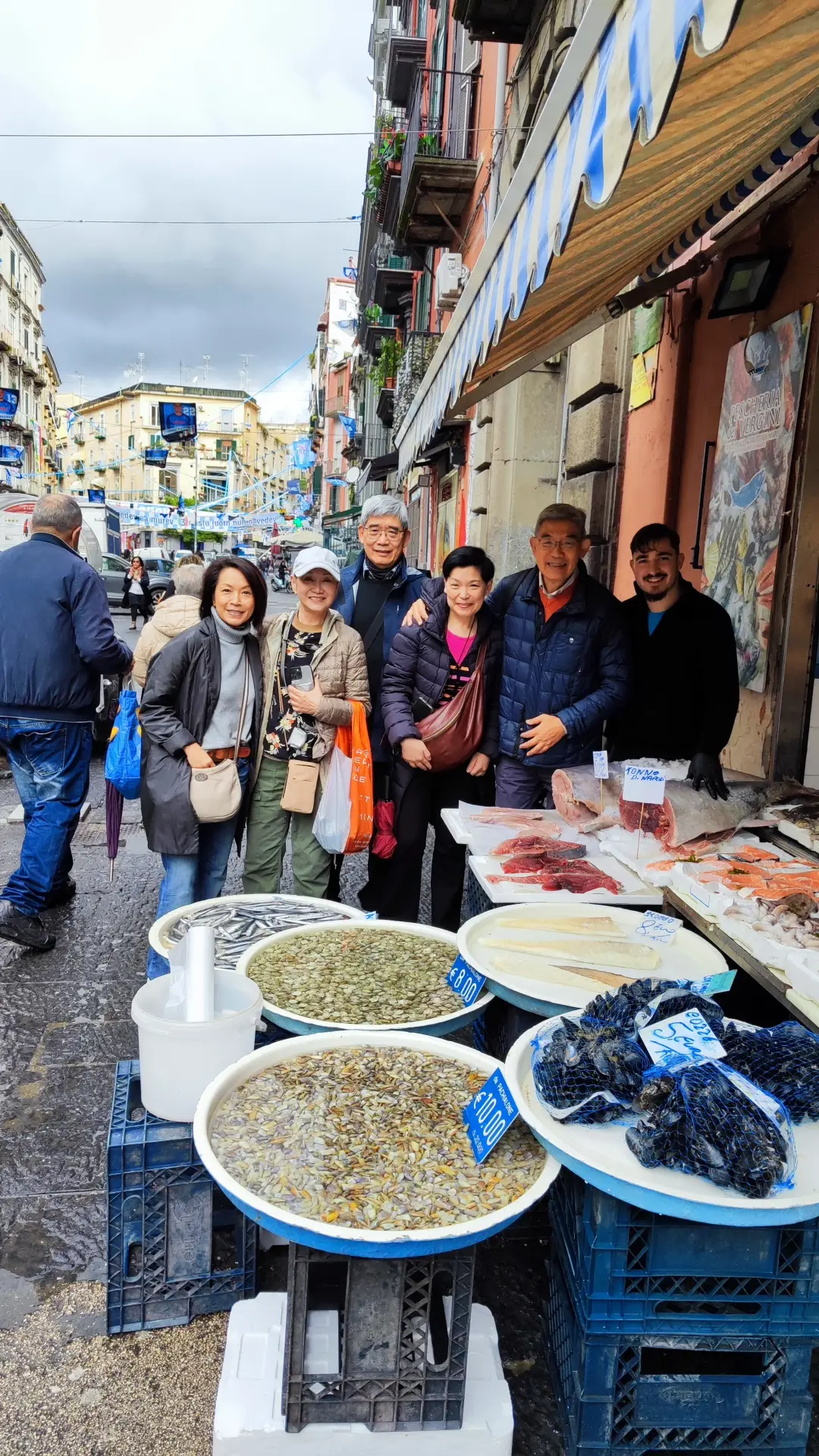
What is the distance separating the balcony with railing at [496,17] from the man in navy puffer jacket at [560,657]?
6883 mm

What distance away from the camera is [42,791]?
4.80 metres

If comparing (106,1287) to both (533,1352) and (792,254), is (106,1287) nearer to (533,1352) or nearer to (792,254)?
(533,1352)

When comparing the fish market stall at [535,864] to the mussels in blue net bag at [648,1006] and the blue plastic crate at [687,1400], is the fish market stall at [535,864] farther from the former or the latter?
the blue plastic crate at [687,1400]

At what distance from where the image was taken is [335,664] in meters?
4.08

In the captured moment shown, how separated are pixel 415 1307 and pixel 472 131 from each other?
14.1 metres

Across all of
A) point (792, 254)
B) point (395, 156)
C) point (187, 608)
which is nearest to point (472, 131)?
point (395, 156)

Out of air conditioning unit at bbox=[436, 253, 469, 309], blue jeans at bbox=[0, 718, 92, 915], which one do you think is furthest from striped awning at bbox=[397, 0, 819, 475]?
air conditioning unit at bbox=[436, 253, 469, 309]

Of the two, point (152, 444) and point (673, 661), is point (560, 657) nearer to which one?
point (673, 661)

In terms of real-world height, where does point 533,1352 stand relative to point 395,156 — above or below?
below

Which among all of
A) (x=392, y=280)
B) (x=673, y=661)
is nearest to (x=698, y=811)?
(x=673, y=661)

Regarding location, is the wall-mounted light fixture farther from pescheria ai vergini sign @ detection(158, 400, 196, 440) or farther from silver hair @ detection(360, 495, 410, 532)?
pescheria ai vergini sign @ detection(158, 400, 196, 440)

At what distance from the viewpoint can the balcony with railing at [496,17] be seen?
8.25 meters

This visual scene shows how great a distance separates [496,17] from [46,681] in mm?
7786

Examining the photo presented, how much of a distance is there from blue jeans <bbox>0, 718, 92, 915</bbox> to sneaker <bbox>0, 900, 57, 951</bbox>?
0.04 metres
